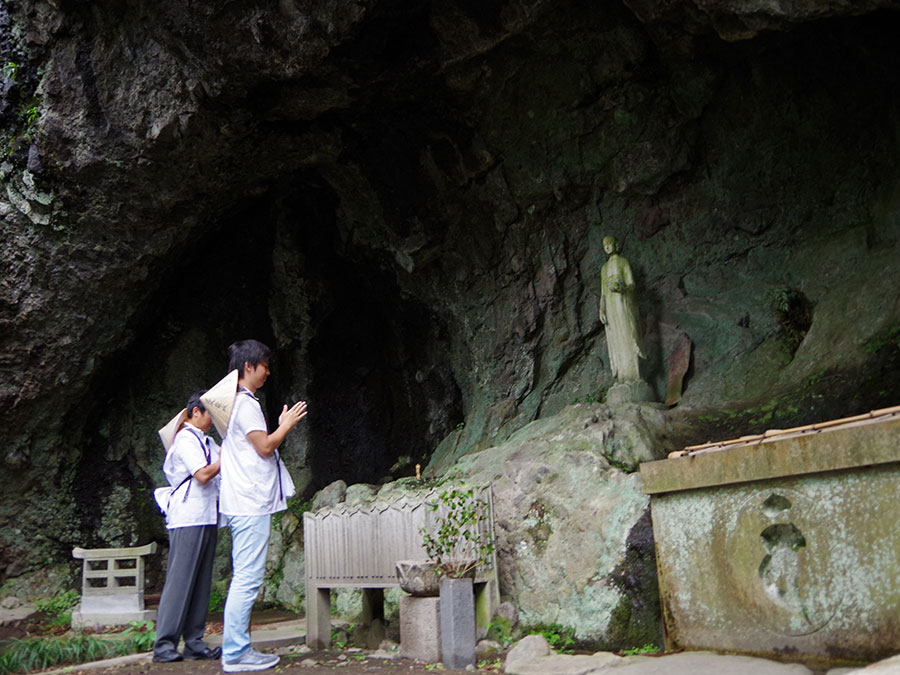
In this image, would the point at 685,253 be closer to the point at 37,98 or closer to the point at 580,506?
the point at 580,506

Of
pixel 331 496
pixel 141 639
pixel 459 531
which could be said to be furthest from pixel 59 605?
pixel 459 531

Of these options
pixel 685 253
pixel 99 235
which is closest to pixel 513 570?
pixel 685 253

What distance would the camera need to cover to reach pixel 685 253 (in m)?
9.60

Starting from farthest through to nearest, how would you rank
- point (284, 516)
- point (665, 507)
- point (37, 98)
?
1. point (284, 516)
2. point (37, 98)
3. point (665, 507)

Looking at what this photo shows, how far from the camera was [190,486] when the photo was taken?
219 inches

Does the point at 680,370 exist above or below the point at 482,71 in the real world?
below

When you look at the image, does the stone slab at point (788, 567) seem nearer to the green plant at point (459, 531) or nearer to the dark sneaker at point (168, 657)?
Answer: the green plant at point (459, 531)

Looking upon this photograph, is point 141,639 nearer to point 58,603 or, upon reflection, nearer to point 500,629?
point 500,629

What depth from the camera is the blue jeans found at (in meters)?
4.45

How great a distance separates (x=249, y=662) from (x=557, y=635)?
1.93 metres

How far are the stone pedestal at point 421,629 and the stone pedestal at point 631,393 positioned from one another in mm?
3994

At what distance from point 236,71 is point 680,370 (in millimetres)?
5858

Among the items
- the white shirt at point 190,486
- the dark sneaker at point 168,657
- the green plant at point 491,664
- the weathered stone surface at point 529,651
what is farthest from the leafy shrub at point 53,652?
the weathered stone surface at point 529,651

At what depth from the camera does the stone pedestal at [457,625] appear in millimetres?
4512
